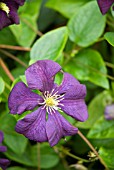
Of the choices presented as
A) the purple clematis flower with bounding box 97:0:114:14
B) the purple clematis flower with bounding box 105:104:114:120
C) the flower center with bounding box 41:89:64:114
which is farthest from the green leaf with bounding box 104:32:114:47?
the purple clematis flower with bounding box 105:104:114:120

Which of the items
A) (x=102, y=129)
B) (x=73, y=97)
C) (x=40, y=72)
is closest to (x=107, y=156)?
(x=102, y=129)

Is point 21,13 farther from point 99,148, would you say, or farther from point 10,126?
point 99,148

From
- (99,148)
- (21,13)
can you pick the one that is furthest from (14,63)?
(99,148)

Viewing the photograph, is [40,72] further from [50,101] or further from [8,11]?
[8,11]

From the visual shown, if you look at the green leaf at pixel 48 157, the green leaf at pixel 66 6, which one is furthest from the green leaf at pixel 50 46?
the green leaf at pixel 48 157

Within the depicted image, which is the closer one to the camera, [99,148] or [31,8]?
[99,148]
